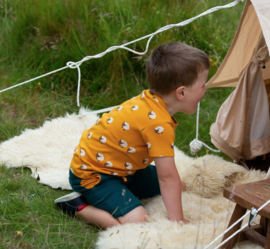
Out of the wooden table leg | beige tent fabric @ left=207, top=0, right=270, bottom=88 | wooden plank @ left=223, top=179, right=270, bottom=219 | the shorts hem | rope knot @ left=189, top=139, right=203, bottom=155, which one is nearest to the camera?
wooden plank @ left=223, top=179, right=270, bottom=219

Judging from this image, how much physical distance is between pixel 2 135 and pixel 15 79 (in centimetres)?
74

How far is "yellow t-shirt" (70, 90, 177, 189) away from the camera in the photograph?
1.49 m

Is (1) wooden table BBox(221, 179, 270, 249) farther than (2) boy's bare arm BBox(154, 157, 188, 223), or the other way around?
(2) boy's bare arm BBox(154, 157, 188, 223)

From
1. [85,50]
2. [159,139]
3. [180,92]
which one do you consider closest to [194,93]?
[180,92]

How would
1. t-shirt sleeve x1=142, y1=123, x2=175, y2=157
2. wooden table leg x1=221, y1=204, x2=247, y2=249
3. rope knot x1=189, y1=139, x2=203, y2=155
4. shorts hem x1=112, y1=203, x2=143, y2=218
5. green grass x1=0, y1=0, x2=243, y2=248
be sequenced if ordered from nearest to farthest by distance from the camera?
wooden table leg x1=221, y1=204, x2=247, y2=249 < t-shirt sleeve x1=142, y1=123, x2=175, y2=157 < shorts hem x1=112, y1=203, x2=143, y2=218 < rope knot x1=189, y1=139, x2=203, y2=155 < green grass x1=0, y1=0, x2=243, y2=248

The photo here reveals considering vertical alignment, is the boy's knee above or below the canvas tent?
below

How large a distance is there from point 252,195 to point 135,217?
56 centimetres

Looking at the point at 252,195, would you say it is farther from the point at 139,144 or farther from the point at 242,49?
the point at 242,49

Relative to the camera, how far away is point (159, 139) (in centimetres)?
148

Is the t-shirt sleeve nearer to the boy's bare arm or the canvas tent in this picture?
the boy's bare arm

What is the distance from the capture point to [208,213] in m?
1.63

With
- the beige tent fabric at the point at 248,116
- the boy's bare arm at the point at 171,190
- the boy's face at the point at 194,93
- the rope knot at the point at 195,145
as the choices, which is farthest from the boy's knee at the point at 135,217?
the rope knot at the point at 195,145

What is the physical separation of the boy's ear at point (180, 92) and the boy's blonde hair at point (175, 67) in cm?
1

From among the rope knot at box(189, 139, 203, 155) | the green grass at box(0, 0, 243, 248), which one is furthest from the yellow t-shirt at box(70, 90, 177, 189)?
the green grass at box(0, 0, 243, 248)
